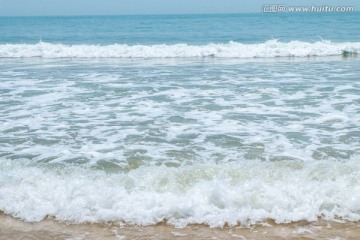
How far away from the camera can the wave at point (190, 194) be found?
452cm

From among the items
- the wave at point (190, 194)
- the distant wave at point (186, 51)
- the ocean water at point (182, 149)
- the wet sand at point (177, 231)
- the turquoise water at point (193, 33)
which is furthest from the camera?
the turquoise water at point (193, 33)

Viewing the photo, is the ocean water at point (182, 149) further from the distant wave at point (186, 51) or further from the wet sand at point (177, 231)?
the distant wave at point (186, 51)

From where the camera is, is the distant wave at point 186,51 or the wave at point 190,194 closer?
the wave at point 190,194

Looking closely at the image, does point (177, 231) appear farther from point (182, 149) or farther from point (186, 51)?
point (186, 51)

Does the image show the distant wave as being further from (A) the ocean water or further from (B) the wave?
(B) the wave

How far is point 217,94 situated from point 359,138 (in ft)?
14.8

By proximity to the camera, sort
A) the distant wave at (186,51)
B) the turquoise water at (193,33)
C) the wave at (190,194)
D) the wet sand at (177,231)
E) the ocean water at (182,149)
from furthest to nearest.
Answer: the turquoise water at (193,33)
the distant wave at (186,51)
the ocean water at (182,149)
the wave at (190,194)
the wet sand at (177,231)

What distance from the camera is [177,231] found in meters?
4.27

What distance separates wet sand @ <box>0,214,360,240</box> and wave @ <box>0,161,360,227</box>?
12 cm

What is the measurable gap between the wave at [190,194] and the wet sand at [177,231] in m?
0.12

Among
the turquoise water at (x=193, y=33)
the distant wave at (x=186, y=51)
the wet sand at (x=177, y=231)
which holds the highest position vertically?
the turquoise water at (x=193, y=33)

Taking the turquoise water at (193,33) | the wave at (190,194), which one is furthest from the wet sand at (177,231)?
the turquoise water at (193,33)

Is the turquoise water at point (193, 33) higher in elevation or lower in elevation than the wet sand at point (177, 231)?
higher

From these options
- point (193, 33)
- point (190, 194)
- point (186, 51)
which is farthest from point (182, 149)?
point (193, 33)
